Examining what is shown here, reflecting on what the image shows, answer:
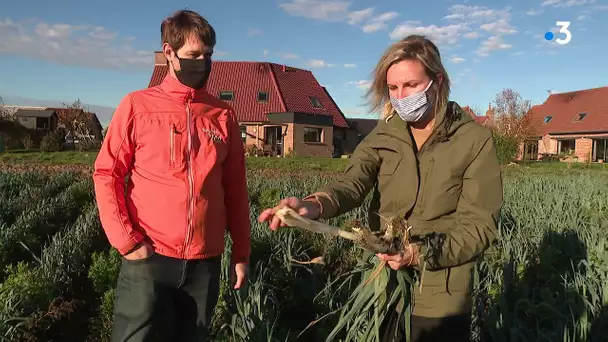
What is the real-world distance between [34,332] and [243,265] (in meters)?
1.41

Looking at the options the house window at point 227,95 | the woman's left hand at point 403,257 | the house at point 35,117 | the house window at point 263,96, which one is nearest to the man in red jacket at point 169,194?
the woman's left hand at point 403,257

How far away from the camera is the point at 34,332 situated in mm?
2787

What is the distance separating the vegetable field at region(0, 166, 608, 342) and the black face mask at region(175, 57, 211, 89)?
0.80 meters

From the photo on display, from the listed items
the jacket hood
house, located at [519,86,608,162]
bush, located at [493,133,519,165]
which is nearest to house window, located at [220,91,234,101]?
bush, located at [493,133,519,165]

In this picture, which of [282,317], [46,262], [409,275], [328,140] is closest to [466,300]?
[409,275]

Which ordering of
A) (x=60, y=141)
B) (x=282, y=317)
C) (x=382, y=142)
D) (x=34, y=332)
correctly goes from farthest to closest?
(x=60, y=141)
(x=282, y=317)
(x=34, y=332)
(x=382, y=142)

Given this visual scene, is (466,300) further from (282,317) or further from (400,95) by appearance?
(282,317)

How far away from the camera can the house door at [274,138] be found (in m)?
25.9

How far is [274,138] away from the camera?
2609 cm

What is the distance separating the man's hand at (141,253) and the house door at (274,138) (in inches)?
942

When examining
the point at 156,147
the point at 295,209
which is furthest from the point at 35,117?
the point at 295,209

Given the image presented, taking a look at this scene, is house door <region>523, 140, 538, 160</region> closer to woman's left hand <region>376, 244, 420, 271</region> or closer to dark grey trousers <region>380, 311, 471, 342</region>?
dark grey trousers <region>380, 311, 471, 342</region>

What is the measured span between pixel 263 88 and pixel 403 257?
26.6 m

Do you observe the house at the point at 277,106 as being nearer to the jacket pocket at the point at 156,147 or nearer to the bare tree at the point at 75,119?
the bare tree at the point at 75,119
